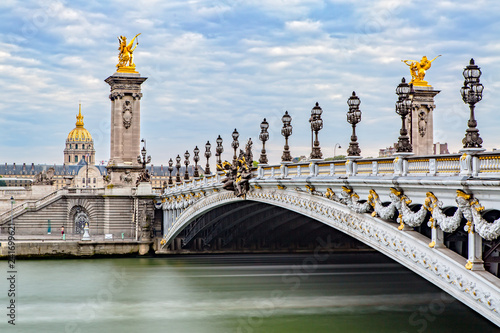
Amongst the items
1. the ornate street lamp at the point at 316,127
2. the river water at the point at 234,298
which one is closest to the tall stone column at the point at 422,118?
the river water at the point at 234,298

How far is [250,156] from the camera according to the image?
41.2m

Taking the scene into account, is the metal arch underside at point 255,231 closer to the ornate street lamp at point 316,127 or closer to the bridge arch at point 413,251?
the bridge arch at point 413,251

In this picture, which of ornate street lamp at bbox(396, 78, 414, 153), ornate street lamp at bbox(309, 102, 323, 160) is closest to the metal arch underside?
ornate street lamp at bbox(309, 102, 323, 160)

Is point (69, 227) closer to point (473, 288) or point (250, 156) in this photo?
point (250, 156)

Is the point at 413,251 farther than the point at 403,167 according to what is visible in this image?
No

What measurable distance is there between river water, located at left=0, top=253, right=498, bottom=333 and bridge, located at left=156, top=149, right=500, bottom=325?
514cm

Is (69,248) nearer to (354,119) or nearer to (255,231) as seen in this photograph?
(255,231)

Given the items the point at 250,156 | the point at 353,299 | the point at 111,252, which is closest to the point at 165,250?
the point at 111,252

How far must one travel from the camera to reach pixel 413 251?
20969mm

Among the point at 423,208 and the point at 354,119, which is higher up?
the point at 354,119

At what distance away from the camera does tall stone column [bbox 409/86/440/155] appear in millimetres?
67938

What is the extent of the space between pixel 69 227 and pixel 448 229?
197ft

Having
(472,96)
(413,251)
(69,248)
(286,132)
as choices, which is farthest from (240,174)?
(69,248)

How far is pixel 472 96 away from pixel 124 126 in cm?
6642
